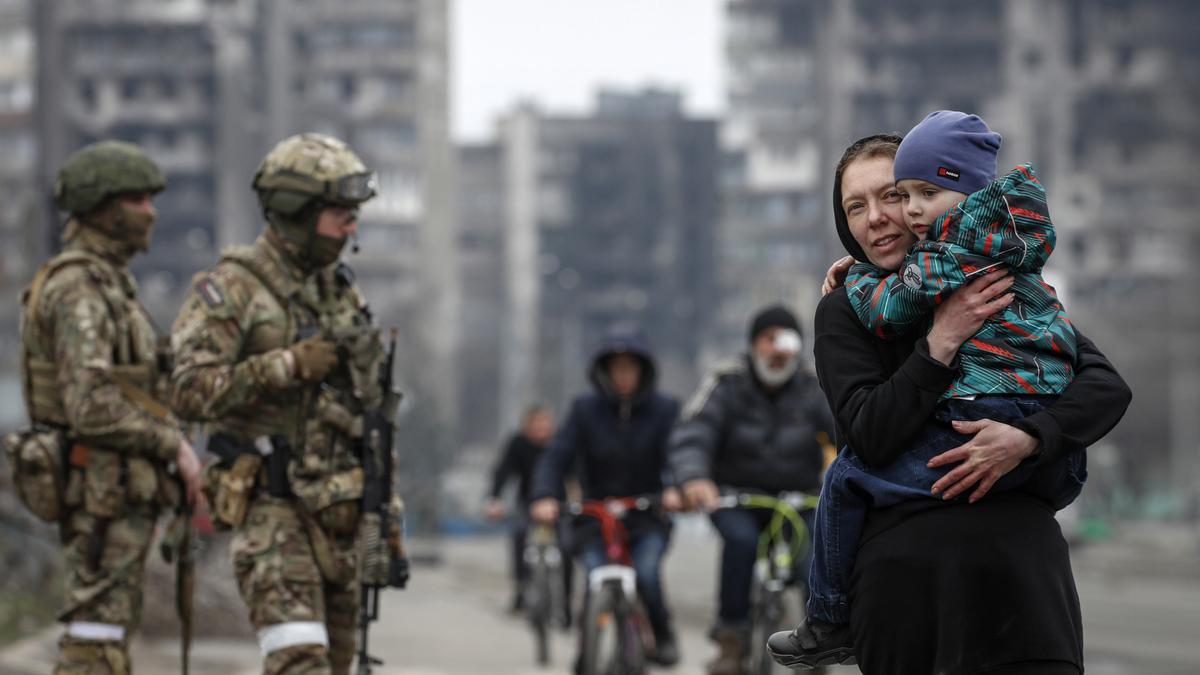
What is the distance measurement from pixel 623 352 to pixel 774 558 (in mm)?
1702

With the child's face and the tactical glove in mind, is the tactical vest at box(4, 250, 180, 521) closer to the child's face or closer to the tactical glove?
the tactical glove

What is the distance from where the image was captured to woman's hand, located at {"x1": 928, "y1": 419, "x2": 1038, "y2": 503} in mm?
3584

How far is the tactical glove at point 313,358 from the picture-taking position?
5.91 metres

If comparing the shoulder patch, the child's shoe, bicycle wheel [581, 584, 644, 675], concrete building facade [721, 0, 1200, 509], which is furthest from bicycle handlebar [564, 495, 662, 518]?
concrete building facade [721, 0, 1200, 509]

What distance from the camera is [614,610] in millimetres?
9164

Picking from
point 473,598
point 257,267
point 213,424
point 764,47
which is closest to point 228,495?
point 213,424

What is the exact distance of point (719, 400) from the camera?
28.4 ft

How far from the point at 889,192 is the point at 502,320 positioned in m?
94.4

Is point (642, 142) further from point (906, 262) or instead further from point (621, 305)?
point (906, 262)

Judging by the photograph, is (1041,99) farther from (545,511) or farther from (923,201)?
(923,201)

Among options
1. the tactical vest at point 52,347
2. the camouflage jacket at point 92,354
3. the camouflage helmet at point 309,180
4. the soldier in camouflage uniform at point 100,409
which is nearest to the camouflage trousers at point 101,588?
the soldier in camouflage uniform at point 100,409

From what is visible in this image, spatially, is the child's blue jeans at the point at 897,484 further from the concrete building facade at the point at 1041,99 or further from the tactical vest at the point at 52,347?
the concrete building facade at the point at 1041,99

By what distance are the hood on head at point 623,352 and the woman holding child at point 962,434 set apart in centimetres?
592

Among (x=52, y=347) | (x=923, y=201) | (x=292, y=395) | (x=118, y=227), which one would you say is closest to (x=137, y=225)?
(x=118, y=227)
